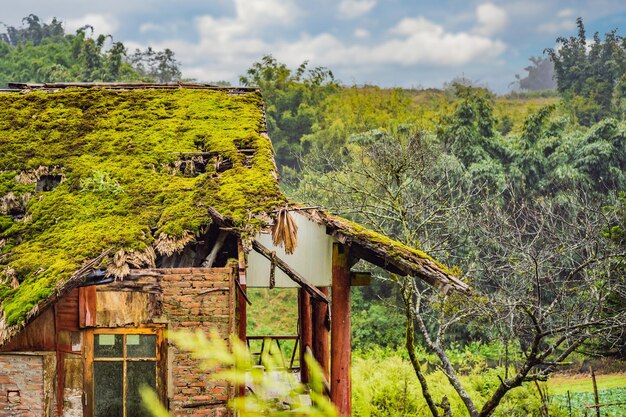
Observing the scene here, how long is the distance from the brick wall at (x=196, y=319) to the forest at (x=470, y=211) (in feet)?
6.83

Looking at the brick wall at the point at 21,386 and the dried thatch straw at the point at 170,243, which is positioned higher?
the dried thatch straw at the point at 170,243

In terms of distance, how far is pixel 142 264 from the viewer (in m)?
6.85

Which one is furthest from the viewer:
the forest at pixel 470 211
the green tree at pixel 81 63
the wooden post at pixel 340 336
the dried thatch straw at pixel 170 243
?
the green tree at pixel 81 63

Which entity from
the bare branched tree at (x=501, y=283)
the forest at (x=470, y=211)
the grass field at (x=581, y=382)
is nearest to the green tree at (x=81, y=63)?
the forest at (x=470, y=211)

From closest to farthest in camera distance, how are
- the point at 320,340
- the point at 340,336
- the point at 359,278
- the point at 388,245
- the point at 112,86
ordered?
the point at 388,245 → the point at 340,336 → the point at 359,278 → the point at 320,340 → the point at 112,86

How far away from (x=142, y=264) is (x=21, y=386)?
1627mm

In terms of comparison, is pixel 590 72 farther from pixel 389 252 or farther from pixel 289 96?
pixel 389 252

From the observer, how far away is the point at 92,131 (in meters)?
9.76

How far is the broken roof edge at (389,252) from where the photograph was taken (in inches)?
258

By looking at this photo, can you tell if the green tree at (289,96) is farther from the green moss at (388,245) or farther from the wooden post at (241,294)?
→ the wooden post at (241,294)

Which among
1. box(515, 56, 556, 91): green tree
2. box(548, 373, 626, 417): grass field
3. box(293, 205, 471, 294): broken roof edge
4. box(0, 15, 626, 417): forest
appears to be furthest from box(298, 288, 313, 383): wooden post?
box(515, 56, 556, 91): green tree

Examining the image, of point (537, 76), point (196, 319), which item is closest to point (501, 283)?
point (196, 319)

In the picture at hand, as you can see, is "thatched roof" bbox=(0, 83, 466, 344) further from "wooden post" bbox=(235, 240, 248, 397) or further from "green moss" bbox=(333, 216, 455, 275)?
"wooden post" bbox=(235, 240, 248, 397)

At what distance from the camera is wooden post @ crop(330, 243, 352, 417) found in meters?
7.57
